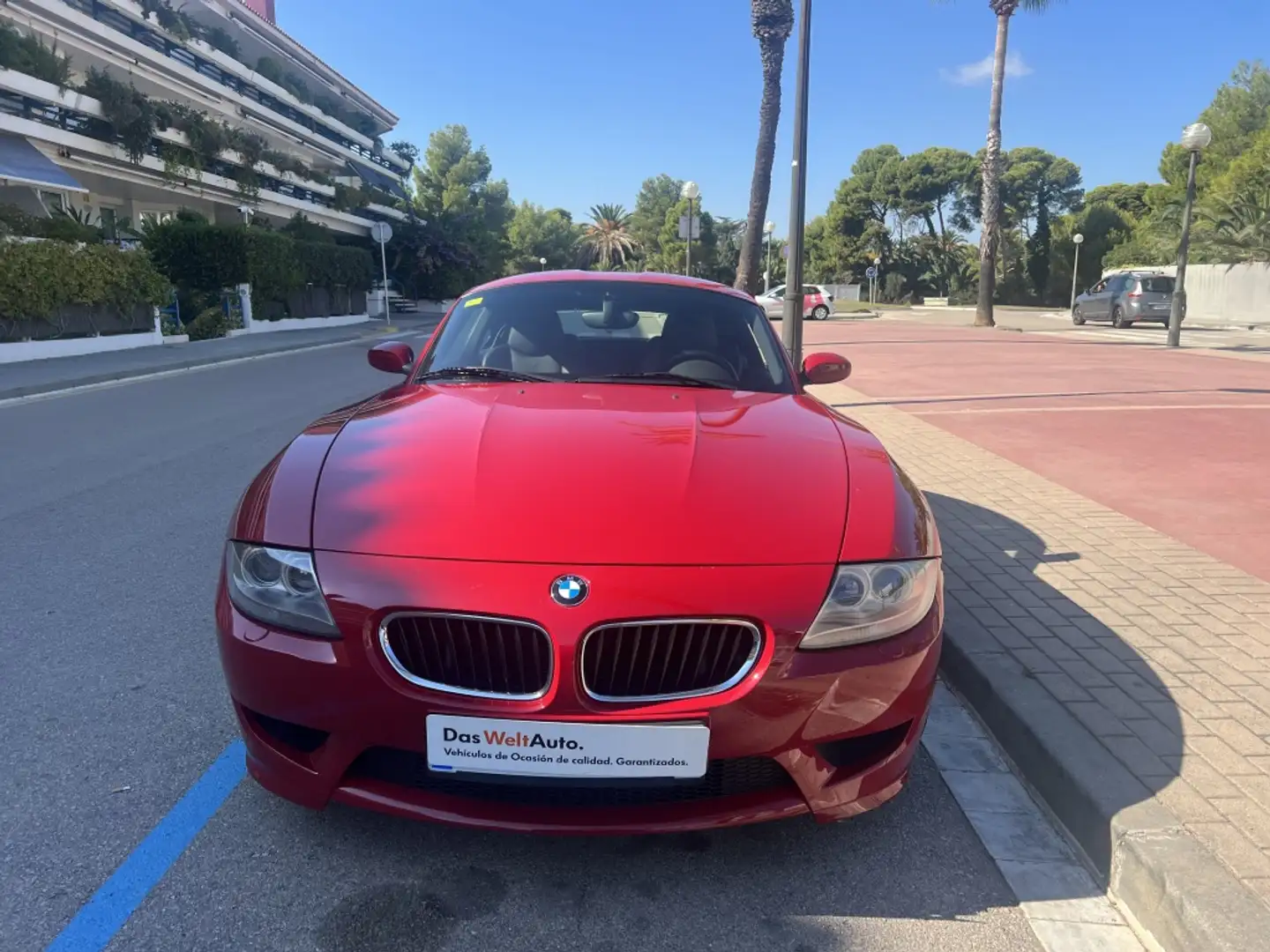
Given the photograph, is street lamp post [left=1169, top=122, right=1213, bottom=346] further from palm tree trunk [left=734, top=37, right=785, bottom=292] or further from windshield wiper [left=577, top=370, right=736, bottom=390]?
windshield wiper [left=577, top=370, right=736, bottom=390]

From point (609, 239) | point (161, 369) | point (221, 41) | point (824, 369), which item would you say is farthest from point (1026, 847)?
point (609, 239)

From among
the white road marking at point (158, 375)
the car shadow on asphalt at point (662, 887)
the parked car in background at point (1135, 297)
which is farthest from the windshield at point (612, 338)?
the parked car in background at point (1135, 297)

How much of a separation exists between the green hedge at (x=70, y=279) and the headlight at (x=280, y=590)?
17.6m

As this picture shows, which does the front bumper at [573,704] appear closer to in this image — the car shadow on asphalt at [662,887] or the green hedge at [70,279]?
the car shadow on asphalt at [662,887]

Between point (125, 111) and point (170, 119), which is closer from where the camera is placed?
point (125, 111)

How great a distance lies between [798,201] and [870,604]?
9.83 metres

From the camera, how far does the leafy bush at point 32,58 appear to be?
2288 centimetres

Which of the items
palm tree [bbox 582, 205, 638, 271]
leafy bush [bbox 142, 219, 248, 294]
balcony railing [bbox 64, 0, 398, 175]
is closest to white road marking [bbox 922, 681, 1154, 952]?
leafy bush [bbox 142, 219, 248, 294]

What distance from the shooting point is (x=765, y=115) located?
27672 mm

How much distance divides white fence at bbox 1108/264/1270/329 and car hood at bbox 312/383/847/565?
116 ft

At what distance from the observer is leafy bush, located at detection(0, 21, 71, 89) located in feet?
75.0

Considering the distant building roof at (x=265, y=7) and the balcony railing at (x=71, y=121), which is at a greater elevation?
the distant building roof at (x=265, y=7)

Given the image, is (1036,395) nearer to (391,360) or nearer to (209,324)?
(391,360)

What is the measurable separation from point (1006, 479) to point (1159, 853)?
4.69m
